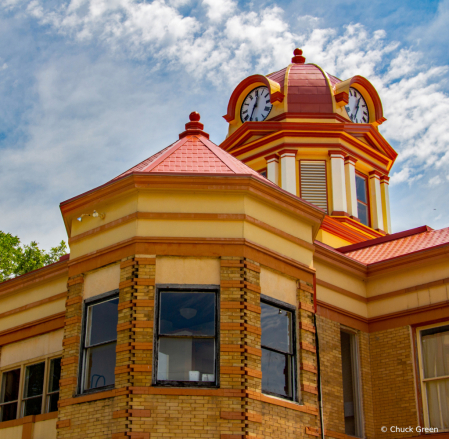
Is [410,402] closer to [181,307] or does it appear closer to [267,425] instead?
[267,425]

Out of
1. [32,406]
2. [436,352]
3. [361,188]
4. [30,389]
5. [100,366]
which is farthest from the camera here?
[361,188]

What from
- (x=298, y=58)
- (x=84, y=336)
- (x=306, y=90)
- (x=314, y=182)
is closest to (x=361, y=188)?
(x=314, y=182)

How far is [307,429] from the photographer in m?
14.4

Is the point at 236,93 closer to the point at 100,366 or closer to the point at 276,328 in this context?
the point at 276,328

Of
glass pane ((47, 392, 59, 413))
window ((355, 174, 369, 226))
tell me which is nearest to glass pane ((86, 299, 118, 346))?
glass pane ((47, 392, 59, 413))

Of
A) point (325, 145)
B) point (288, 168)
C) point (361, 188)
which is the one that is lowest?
point (361, 188)

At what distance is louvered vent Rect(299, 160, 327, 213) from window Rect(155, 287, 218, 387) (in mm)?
13356

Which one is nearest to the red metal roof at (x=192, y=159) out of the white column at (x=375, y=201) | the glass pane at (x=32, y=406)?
the glass pane at (x=32, y=406)

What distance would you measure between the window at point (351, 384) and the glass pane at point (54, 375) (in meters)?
6.72

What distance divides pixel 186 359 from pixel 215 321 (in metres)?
0.88

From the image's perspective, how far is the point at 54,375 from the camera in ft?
57.6

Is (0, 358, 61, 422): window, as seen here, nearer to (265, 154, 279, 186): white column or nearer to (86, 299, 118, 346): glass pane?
(86, 299, 118, 346): glass pane

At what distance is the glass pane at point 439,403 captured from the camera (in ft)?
54.3

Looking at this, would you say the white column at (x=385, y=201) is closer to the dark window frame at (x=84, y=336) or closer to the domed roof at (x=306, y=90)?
the domed roof at (x=306, y=90)
